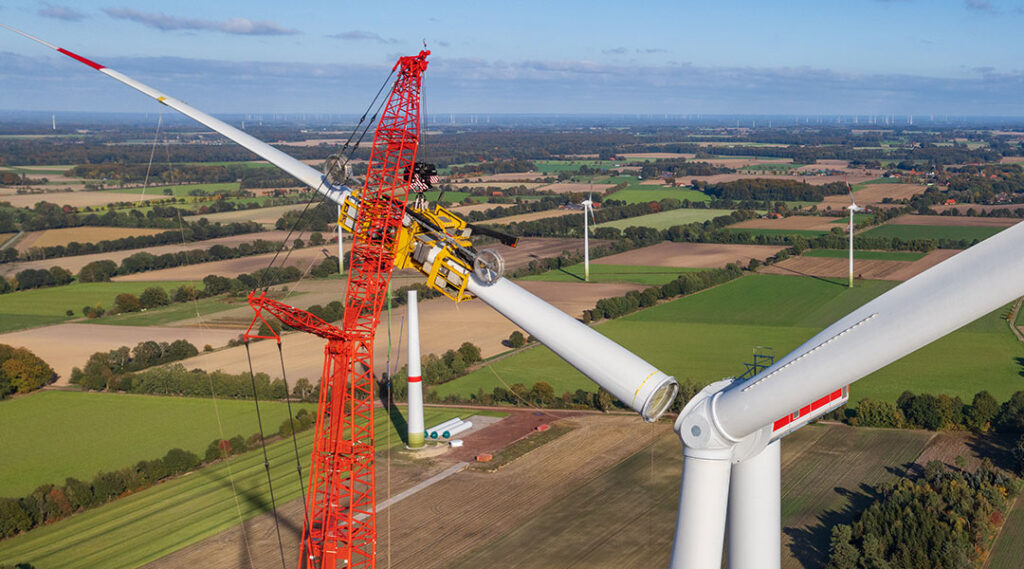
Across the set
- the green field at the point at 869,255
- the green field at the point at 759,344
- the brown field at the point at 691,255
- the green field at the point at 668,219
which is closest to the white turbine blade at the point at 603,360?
the green field at the point at 759,344

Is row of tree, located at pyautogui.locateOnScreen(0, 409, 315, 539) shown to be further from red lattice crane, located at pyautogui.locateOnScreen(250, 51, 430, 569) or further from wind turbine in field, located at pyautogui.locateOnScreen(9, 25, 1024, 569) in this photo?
wind turbine in field, located at pyautogui.locateOnScreen(9, 25, 1024, 569)

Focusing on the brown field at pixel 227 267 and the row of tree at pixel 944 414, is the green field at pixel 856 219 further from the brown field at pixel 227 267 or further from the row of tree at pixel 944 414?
the row of tree at pixel 944 414

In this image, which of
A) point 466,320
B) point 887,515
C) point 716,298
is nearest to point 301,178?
point 887,515

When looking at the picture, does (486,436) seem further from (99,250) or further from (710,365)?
(99,250)

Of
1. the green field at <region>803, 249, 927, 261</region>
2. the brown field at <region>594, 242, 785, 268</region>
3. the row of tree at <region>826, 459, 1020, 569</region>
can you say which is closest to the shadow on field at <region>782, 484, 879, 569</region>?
the row of tree at <region>826, 459, 1020, 569</region>

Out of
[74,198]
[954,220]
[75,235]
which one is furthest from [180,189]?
[954,220]

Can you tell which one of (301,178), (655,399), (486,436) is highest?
(301,178)

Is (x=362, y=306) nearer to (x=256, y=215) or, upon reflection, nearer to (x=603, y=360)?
(x=603, y=360)
